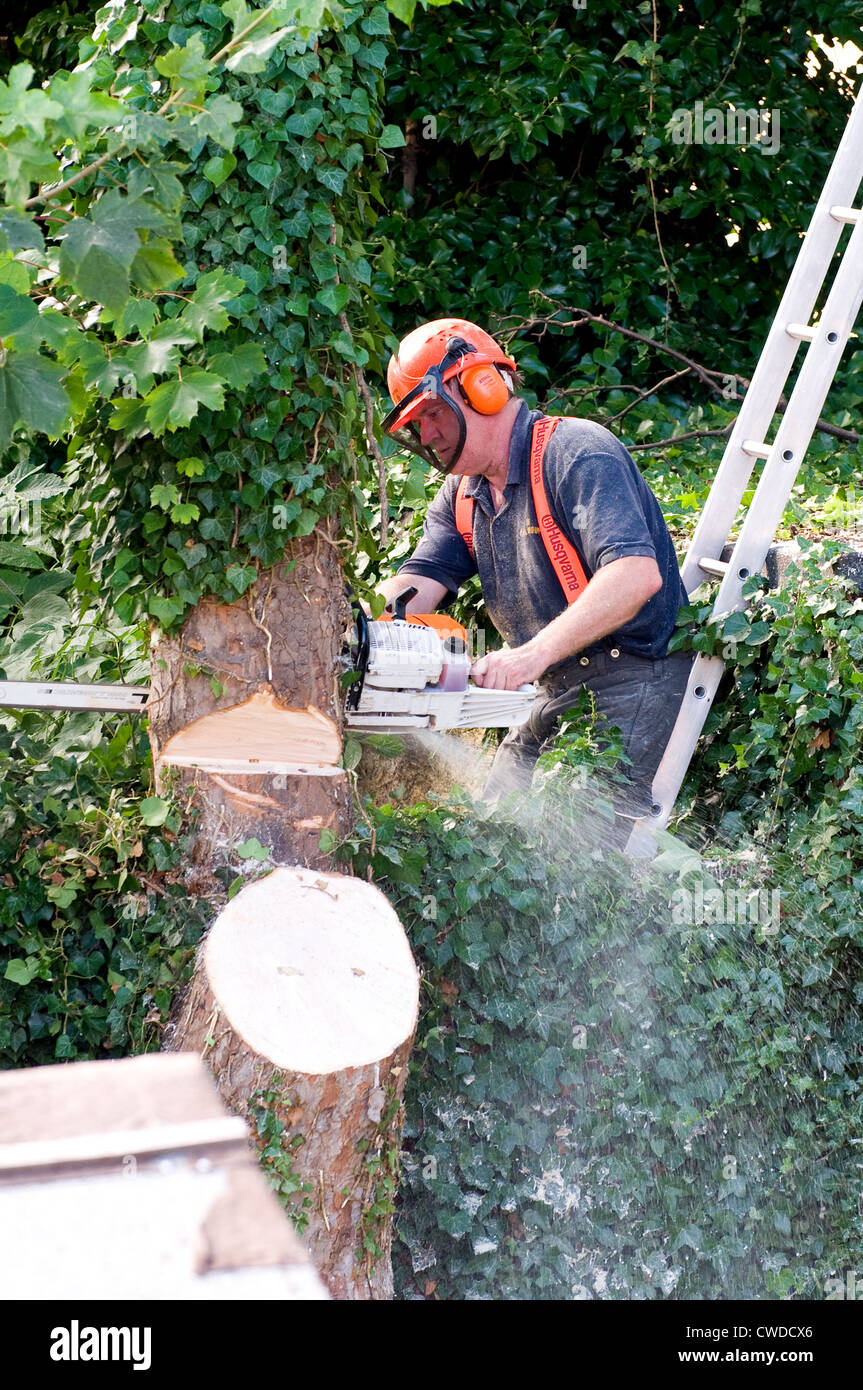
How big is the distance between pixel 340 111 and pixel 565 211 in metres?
5.52

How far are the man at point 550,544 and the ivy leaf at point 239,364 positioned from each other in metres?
1.21

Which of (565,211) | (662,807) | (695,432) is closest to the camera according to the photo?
(662,807)

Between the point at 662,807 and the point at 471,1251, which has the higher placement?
the point at 662,807

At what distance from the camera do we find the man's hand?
346 centimetres

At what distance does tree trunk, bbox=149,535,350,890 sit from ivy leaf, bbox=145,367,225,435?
50 cm

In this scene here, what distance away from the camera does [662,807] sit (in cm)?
392

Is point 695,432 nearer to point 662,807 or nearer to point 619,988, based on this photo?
point 662,807

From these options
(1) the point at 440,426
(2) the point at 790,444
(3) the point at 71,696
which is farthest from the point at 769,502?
(3) the point at 71,696

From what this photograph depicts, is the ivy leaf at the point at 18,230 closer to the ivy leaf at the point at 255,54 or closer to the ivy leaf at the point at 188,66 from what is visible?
the ivy leaf at the point at 188,66

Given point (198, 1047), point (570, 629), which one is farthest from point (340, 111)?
point (198, 1047)

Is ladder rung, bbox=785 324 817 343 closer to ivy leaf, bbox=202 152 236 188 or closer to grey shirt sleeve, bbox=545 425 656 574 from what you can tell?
grey shirt sleeve, bbox=545 425 656 574

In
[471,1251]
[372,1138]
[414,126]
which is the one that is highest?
[414,126]

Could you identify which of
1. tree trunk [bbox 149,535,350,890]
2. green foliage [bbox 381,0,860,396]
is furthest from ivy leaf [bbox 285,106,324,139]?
green foliage [bbox 381,0,860,396]

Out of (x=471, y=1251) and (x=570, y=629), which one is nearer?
(x=471, y=1251)
